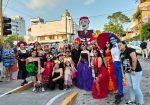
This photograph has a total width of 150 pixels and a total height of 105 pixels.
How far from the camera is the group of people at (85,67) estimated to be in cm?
854

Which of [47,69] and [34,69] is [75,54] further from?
[34,69]

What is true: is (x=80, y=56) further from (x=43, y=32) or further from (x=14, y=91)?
(x=43, y=32)

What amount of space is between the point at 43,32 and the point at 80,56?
347 feet

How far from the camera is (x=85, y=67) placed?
12414mm

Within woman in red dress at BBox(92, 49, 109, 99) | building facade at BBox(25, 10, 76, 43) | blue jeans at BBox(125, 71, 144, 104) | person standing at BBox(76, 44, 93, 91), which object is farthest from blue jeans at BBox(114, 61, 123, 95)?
building facade at BBox(25, 10, 76, 43)

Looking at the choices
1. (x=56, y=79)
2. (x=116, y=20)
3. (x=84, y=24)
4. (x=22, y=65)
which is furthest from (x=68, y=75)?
(x=116, y=20)

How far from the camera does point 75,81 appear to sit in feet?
42.9

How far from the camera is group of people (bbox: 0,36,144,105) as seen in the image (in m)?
8.54

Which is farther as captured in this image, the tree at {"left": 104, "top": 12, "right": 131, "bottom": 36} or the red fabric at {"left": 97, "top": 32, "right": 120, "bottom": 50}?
the tree at {"left": 104, "top": 12, "right": 131, "bottom": 36}

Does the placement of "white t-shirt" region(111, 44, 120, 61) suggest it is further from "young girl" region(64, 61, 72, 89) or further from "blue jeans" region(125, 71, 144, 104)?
"young girl" region(64, 61, 72, 89)

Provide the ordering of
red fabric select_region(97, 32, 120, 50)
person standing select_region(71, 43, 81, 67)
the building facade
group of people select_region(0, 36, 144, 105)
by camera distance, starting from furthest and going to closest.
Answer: the building facade, person standing select_region(71, 43, 81, 67), red fabric select_region(97, 32, 120, 50), group of people select_region(0, 36, 144, 105)

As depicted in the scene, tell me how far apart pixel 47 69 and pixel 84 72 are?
137cm

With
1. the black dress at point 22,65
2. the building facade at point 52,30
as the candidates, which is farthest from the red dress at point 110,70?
the building facade at point 52,30

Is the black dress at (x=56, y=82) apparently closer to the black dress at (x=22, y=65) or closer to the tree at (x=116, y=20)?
the black dress at (x=22, y=65)
